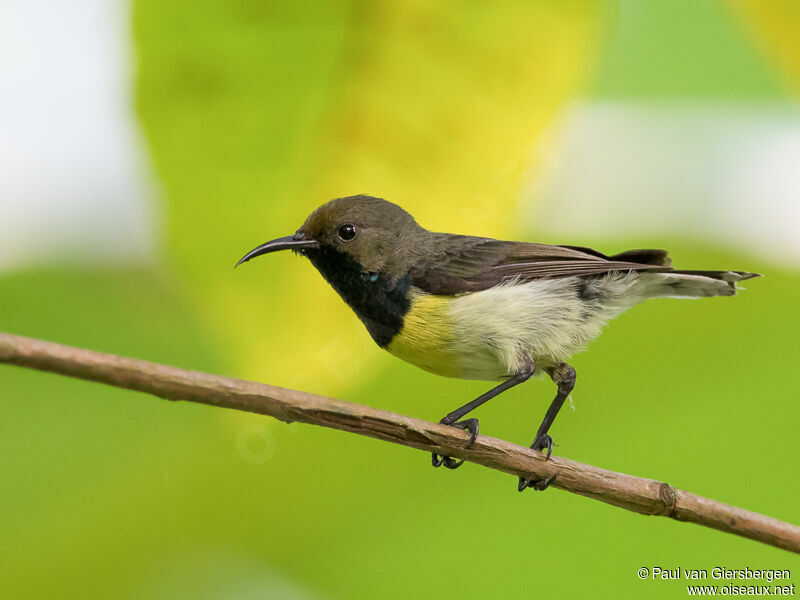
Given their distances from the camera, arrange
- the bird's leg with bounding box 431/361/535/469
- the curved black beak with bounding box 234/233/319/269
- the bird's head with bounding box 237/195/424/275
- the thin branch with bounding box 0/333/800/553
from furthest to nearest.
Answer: the bird's head with bounding box 237/195/424/275 < the bird's leg with bounding box 431/361/535/469 < the curved black beak with bounding box 234/233/319/269 < the thin branch with bounding box 0/333/800/553

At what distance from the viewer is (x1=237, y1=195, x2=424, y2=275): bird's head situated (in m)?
2.32

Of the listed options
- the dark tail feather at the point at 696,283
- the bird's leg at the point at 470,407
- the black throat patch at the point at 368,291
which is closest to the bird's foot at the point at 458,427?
the bird's leg at the point at 470,407

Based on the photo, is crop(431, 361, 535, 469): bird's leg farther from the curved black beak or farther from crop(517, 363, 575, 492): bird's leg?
the curved black beak

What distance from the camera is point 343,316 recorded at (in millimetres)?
1888

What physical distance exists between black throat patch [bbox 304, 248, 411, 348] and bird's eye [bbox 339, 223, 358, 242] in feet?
0.17

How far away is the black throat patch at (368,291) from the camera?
2268 millimetres

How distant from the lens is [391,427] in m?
1.58

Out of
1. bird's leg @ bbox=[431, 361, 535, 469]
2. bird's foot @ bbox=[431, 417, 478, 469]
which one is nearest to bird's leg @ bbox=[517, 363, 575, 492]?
bird's leg @ bbox=[431, 361, 535, 469]

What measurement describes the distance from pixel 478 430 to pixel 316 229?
2.55ft

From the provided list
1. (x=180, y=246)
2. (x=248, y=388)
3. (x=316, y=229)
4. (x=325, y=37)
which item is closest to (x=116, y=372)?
(x=248, y=388)

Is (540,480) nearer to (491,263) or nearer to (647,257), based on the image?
(647,257)

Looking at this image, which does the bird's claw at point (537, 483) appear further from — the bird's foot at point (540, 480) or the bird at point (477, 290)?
the bird at point (477, 290)

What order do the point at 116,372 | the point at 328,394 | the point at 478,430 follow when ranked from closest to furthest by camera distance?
the point at 116,372, the point at 328,394, the point at 478,430

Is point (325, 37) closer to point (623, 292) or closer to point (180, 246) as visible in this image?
point (180, 246)
